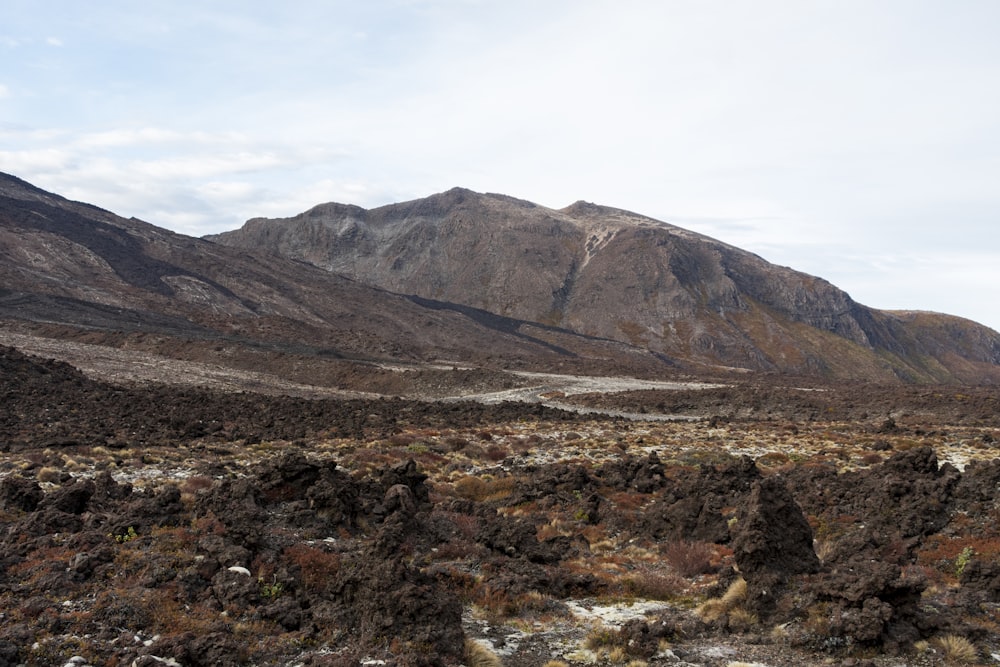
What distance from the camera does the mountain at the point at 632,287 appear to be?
523 ft

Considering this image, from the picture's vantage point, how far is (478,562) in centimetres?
1368

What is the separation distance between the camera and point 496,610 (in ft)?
37.2

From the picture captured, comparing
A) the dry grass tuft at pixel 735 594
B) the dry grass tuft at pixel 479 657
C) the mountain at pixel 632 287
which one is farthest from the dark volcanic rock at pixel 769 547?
the mountain at pixel 632 287

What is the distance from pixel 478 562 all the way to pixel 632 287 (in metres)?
162

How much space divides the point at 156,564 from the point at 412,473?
27.6 ft

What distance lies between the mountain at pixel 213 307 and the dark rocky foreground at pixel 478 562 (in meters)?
48.9

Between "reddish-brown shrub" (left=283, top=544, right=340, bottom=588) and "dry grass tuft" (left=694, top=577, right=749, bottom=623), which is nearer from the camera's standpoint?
"dry grass tuft" (left=694, top=577, right=749, bottom=623)

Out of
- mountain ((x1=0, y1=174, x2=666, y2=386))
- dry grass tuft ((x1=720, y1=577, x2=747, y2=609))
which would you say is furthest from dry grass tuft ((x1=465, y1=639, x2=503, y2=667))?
mountain ((x1=0, y1=174, x2=666, y2=386))

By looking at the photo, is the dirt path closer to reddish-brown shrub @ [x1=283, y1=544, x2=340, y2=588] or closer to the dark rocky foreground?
the dark rocky foreground

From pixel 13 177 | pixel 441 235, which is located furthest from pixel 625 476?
pixel 441 235

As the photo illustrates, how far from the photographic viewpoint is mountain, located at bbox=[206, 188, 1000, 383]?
523 feet

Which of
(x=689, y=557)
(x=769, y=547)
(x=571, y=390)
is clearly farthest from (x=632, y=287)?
(x=769, y=547)

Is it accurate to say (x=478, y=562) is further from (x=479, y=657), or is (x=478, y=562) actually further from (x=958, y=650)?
(x=958, y=650)

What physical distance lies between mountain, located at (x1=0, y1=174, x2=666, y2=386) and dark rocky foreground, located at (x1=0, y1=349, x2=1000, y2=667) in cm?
4889
